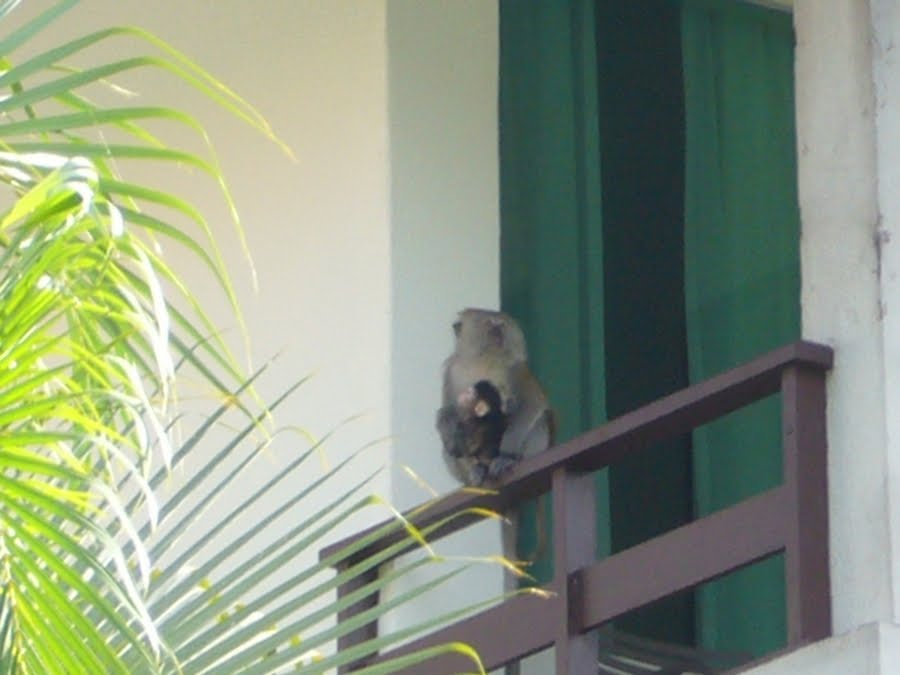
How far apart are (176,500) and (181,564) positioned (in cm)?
8

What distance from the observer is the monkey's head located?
4.42 m

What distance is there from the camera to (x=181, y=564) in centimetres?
218

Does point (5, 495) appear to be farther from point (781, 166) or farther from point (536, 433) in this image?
point (781, 166)

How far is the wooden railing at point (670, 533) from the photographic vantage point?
11.1ft

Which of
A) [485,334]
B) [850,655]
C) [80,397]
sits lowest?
[80,397]

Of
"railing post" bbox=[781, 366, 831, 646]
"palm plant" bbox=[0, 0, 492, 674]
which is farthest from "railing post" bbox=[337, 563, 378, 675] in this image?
"palm plant" bbox=[0, 0, 492, 674]

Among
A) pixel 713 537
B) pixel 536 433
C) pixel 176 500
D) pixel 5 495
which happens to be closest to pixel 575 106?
pixel 536 433

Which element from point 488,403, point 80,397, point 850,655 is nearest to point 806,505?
point 850,655

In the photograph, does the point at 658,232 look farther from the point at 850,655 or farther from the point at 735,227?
the point at 850,655

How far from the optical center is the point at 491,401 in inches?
177

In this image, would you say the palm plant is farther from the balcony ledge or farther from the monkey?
the monkey

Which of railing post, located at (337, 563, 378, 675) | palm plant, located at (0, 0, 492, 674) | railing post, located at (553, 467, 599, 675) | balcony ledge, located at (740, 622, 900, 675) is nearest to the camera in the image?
palm plant, located at (0, 0, 492, 674)

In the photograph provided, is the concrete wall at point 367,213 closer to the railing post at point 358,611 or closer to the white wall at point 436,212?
the white wall at point 436,212

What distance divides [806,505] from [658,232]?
2.10 meters
